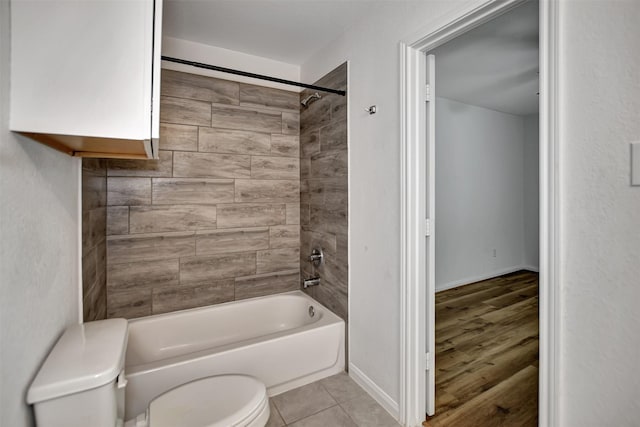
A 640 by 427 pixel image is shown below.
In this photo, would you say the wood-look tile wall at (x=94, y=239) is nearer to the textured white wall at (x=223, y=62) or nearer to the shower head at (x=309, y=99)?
the textured white wall at (x=223, y=62)

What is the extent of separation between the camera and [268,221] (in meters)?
2.89

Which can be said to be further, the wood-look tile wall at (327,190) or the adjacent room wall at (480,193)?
the adjacent room wall at (480,193)

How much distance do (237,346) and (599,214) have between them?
186 cm

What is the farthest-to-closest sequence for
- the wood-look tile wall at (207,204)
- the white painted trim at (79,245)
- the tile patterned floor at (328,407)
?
the wood-look tile wall at (207,204) → the tile patterned floor at (328,407) → the white painted trim at (79,245)

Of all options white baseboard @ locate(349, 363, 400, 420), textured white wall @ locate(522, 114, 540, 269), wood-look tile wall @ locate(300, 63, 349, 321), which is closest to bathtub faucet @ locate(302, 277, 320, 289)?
wood-look tile wall @ locate(300, 63, 349, 321)

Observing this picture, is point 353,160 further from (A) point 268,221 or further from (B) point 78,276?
(B) point 78,276

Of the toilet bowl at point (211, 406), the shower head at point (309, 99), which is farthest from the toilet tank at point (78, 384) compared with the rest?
the shower head at point (309, 99)

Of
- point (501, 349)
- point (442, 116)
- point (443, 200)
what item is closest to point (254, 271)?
point (501, 349)

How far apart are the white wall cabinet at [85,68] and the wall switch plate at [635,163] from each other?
1.44m

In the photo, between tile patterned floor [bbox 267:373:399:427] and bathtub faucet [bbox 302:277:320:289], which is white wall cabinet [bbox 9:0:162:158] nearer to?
tile patterned floor [bbox 267:373:399:427]

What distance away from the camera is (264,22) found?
2240 millimetres

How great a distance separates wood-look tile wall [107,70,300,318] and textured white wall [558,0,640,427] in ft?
7.25

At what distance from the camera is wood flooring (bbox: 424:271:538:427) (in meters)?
1.85

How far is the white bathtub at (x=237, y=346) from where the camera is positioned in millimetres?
1730
